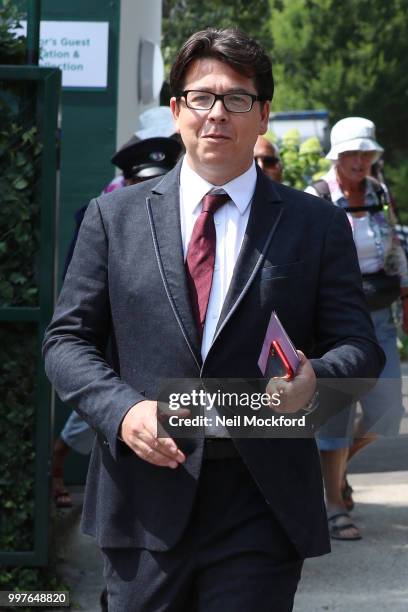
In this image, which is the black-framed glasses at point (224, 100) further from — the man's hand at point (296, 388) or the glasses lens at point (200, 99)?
the man's hand at point (296, 388)

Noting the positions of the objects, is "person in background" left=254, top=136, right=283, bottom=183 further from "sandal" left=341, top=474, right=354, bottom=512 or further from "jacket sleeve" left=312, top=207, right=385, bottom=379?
"jacket sleeve" left=312, top=207, right=385, bottom=379

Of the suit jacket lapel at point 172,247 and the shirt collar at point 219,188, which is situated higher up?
the shirt collar at point 219,188

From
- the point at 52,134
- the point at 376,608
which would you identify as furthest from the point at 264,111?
the point at 376,608

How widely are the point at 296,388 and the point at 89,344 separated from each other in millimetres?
584

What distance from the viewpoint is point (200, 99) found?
3139 mm

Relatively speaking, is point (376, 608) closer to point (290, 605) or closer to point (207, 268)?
point (290, 605)

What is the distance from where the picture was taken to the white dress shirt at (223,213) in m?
3.13

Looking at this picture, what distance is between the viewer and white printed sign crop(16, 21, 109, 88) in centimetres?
785

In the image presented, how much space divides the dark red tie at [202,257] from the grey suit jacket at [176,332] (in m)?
0.04

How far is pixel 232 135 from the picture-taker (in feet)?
10.2

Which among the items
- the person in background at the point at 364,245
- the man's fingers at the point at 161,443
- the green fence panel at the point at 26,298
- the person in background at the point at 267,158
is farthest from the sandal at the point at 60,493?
the man's fingers at the point at 161,443

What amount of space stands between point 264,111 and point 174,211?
1.10 feet

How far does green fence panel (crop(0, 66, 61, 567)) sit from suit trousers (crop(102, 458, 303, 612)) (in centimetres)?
232

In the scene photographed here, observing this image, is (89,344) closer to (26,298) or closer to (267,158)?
(26,298)
